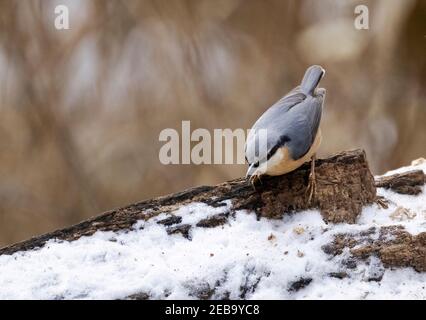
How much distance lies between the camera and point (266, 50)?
138 inches

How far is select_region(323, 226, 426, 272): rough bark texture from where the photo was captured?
189 cm

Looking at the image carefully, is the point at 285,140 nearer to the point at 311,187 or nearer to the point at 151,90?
the point at 311,187

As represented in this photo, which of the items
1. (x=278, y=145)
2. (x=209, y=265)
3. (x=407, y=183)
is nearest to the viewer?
(x=209, y=265)

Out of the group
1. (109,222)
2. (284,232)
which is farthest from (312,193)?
(109,222)

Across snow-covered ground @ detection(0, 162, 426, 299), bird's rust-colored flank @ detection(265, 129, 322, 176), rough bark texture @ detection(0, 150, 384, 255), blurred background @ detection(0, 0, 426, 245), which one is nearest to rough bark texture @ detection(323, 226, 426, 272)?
snow-covered ground @ detection(0, 162, 426, 299)

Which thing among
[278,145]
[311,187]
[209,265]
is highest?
[278,145]

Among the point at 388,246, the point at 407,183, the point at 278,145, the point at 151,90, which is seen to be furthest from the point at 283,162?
the point at 151,90

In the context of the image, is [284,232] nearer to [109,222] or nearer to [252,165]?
[252,165]

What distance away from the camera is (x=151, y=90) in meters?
3.45

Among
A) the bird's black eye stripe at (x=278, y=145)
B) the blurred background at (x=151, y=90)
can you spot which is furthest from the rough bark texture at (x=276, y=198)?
the blurred background at (x=151, y=90)

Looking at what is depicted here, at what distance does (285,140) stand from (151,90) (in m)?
1.43

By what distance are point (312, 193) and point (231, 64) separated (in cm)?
144

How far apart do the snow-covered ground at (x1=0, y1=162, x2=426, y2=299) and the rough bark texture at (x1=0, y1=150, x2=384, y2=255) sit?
0.09 feet

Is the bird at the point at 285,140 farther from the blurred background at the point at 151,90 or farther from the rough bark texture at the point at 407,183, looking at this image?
the blurred background at the point at 151,90
